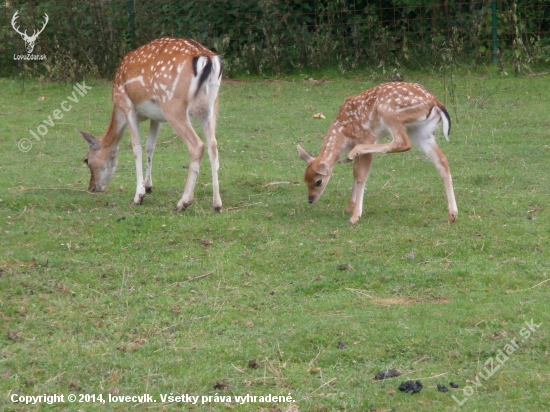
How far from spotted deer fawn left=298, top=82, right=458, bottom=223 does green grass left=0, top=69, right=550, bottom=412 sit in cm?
34

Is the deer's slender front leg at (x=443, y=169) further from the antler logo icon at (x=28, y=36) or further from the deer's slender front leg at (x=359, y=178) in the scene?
the antler logo icon at (x=28, y=36)

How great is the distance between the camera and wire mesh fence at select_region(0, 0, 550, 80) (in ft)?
55.5

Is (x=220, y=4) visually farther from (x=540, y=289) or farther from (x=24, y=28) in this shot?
(x=540, y=289)

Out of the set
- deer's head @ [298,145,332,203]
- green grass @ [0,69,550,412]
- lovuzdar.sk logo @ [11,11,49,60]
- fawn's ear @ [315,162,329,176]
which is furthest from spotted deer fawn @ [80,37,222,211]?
lovuzdar.sk logo @ [11,11,49,60]

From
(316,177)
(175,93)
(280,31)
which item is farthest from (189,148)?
(280,31)

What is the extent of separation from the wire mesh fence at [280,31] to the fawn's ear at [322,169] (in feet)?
27.4

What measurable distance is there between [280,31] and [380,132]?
917 cm

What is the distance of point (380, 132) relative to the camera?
29.6ft

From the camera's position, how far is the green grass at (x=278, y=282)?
17.6ft

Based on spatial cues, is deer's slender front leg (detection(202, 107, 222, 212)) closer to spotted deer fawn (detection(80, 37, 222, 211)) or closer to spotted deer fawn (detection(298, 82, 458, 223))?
spotted deer fawn (detection(80, 37, 222, 211))

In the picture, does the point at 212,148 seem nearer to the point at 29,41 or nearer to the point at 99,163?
the point at 99,163

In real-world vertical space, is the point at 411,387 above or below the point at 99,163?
above

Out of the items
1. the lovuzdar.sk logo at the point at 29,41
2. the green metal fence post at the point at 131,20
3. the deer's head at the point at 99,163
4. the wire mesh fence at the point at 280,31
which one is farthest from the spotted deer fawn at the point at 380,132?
the lovuzdar.sk logo at the point at 29,41

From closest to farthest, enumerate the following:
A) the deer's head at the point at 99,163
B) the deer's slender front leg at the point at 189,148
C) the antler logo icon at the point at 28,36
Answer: the deer's slender front leg at the point at 189,148, the deer's head at the point at 99,163, the antler logo icon at the point at 28,36
